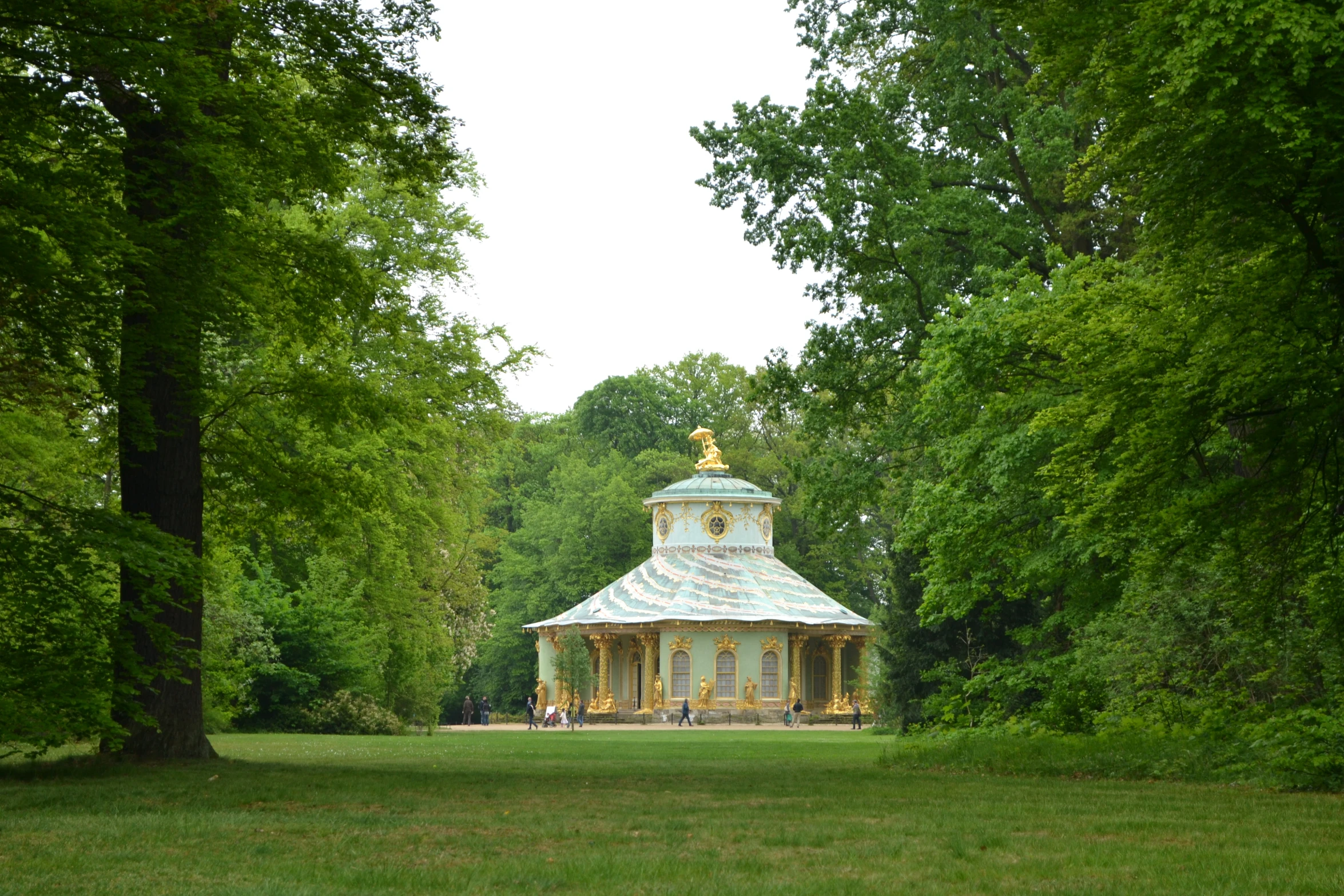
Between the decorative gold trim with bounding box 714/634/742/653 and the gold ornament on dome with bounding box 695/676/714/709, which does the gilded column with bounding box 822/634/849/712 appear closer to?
the decorative gold trim with bounding box 714/634/742/653

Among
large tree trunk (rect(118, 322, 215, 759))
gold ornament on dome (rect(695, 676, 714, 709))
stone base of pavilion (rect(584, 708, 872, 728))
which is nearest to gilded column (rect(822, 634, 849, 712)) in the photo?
stone base of pavilion (rect(584, 708, 872, 728))

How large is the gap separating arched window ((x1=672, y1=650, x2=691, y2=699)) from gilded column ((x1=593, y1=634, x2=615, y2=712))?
7.90 ft

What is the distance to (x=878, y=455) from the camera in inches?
924

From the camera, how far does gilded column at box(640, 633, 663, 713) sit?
163 feet

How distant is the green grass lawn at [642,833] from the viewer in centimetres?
690

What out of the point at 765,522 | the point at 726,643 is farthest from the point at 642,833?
the point at 765,522

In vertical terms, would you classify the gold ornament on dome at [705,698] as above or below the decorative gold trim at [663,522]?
below

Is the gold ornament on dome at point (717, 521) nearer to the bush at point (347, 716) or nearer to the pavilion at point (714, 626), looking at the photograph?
the pavilion at point (714, 626)

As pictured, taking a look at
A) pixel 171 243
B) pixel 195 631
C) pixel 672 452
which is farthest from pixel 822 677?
pixel 171 243

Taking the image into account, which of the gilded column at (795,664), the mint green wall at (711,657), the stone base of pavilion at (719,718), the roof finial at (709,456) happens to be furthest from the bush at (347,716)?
the roof finial at (709,456)

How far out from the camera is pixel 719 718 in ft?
154

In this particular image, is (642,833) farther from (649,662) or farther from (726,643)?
(649,662)

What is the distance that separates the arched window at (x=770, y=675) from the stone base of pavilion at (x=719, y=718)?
807mm

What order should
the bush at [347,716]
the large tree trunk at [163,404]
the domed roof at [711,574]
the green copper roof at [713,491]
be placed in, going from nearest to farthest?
the large tree trunk at [163,404] < the bush at [347,716] < the domed roof at [711,574] < the green copper roof at [713,491]
